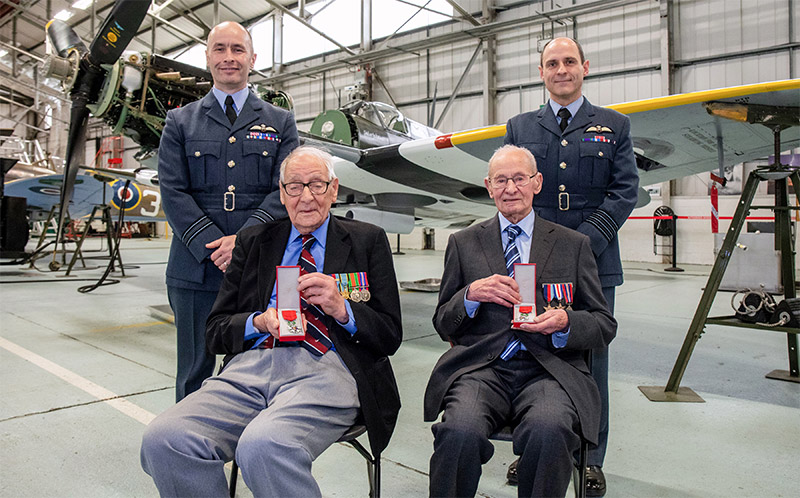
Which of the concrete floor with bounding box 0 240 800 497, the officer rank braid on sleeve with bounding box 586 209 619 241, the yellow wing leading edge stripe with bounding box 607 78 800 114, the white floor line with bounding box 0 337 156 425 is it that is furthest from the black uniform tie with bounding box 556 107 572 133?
the white floor line with bounding box 0 337 156 425

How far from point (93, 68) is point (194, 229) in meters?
3.80

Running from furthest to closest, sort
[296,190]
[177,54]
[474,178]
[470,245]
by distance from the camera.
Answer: [177,54], [474,178], [470,245], [296,190]

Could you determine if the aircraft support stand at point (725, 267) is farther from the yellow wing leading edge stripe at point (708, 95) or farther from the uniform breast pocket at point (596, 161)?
the uniform breast pocket at point (596, 161)

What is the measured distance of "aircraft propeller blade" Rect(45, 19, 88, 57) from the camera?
4.70 meters

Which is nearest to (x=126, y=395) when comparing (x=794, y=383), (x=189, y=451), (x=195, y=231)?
(x=195, y=231)

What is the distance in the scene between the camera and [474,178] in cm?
450

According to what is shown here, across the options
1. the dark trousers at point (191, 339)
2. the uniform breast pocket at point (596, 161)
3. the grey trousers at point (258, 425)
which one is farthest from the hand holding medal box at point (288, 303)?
the uniform breast pocket at point (596, 161)

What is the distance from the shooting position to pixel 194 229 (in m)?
1.72

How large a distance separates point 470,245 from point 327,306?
20.5 inches

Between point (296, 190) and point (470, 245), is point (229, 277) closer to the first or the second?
point (296, 190)

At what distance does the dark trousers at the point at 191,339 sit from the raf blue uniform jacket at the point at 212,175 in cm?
5

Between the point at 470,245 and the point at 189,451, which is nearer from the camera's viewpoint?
the point at 189,451

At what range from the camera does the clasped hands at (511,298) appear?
49.9 inches

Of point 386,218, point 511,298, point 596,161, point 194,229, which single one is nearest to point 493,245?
point 511,298
